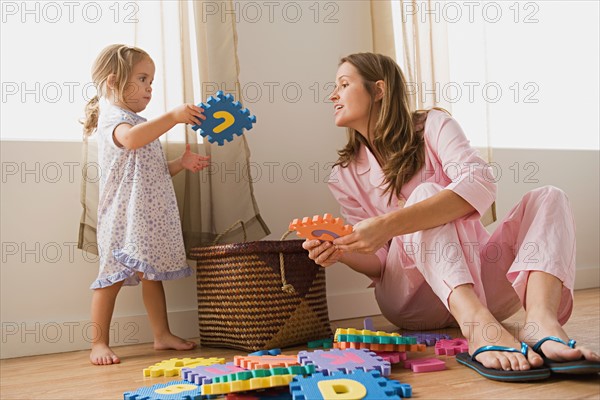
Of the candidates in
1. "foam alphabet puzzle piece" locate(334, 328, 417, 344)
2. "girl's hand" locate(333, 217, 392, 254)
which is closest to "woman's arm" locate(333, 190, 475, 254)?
A: "girl's hand" locate(333, 217, 392, 254)

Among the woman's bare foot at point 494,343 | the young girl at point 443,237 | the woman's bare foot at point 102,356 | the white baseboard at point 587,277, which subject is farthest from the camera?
the white baseboard at point 587,277

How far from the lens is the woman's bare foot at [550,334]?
104cm

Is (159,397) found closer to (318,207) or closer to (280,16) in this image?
(318,207)

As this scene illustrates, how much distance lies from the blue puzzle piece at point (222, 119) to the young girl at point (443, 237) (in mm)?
258

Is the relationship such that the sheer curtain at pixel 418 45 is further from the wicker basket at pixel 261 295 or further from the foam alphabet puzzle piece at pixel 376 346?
the foam alphabet puzzle piece at pixel 376 346

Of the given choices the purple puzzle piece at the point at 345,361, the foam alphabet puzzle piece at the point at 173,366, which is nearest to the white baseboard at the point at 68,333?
the foam alphabet puzzle piece at the point at 173,366

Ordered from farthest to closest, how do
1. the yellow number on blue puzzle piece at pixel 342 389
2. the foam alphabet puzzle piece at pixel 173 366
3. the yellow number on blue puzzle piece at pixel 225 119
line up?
the yellow number on blue puzzle piece at pixel 225 119 → the foam alphabet puzzle piece at pixel 173 366 → the yellow number on blue puzzle piece at pixel 342 389

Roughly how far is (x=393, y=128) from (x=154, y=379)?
0.81 meters

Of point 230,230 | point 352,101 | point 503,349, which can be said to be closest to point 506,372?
point 503,349

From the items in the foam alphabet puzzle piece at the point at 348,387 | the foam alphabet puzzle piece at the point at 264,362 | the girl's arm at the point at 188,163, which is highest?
the girl's arm at the point at 188,163

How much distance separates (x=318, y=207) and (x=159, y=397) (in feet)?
3.74

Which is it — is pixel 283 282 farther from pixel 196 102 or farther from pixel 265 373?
pixel 196 102

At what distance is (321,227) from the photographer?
1306mm

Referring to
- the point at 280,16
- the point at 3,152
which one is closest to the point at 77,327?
the point at 3,152
